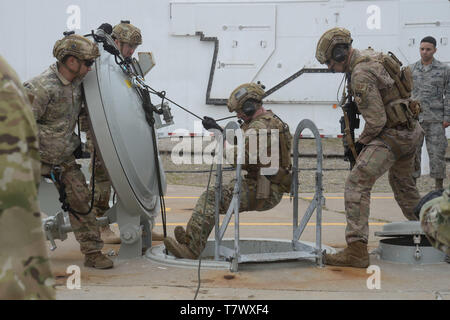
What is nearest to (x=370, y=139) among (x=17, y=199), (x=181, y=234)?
(x=181, y=234)

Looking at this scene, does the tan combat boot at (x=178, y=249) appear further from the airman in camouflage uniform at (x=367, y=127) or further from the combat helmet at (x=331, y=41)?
the combat helmet at (x=331, y=41)

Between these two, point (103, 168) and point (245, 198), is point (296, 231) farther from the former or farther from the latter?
point (103, 168)

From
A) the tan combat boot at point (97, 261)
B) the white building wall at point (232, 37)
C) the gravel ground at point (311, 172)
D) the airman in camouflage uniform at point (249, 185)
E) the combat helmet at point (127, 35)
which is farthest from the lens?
the white building wall at point (232, 37)

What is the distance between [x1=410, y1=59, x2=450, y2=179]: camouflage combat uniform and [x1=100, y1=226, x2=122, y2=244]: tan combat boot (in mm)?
4075

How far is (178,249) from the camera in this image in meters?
4.84

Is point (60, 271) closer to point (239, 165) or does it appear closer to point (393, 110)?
point (239, 165)

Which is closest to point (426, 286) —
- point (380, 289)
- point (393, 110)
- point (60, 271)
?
point (380, 289)

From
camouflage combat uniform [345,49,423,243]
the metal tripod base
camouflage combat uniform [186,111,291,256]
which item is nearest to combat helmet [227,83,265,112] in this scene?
camouflage combat uniform [186,111,291,256]

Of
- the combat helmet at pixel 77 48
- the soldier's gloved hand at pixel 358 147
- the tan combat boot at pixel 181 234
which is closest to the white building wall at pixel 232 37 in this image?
the soldier's gloved hand at pixel 358 147

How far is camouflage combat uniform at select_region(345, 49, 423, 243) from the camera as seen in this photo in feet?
15.4

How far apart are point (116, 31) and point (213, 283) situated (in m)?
2.65

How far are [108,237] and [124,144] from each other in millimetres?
1520

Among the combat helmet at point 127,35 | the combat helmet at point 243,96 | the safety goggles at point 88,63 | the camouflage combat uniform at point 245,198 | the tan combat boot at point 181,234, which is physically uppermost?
the combat helmet at point 127,35

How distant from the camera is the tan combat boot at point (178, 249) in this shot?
484 cm
